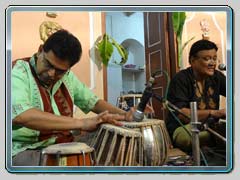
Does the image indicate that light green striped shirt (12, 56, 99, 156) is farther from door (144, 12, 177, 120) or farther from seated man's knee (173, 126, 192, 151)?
seated man's knee (173, 126, 192, 151)

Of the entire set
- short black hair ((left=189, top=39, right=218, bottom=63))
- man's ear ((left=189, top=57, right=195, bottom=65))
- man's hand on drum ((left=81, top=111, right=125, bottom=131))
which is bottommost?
man's hand on drum ((left=81, top=111, right=125, bottom=131))

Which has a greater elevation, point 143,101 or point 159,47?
point 159,47

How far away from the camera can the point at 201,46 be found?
75.0 inches

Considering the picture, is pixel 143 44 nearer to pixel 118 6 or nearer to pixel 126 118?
pixel 118 6

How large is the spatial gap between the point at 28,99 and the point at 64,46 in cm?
32

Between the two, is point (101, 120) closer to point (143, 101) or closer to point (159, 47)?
point (143, 101)

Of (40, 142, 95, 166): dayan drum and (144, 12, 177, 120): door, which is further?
(144, 12, 177, 120): door

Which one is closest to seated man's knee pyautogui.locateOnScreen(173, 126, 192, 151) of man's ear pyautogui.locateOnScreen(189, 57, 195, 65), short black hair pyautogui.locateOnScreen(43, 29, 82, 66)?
man's ear pyautogui.locateOnScreen(189, 57, 195, 65)

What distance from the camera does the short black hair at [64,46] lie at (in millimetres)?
1883

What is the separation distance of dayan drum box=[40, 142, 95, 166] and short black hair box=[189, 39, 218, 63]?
719mm

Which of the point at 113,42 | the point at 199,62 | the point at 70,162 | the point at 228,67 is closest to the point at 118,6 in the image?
the point at 113,42

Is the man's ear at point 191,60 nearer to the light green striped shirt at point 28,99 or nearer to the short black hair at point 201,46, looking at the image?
the short black hair at point 201,46

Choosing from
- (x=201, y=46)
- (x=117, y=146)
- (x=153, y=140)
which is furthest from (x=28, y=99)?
(x=201, y=46)

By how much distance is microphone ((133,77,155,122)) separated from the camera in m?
1.88
